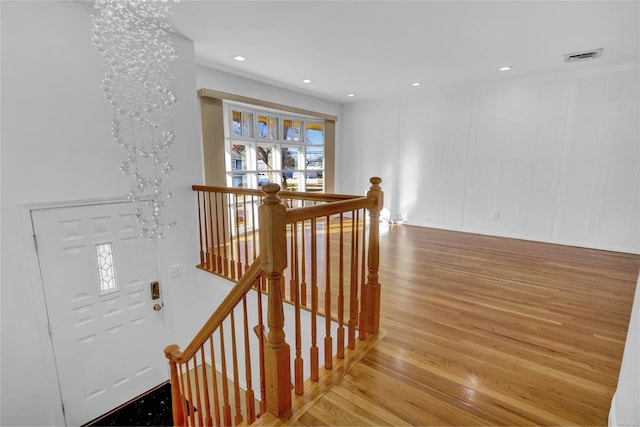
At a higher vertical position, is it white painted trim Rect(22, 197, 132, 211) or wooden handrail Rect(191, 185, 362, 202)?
wooden handrail Rect(191, 185, 362, 202)

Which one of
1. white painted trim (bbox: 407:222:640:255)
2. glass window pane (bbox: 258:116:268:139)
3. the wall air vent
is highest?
the wall air vent

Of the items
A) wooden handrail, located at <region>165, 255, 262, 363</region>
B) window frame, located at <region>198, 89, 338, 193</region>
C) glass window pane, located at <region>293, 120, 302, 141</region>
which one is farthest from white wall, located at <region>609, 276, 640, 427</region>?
glass window pane, located at <region>293, 120, 302, 141</region>

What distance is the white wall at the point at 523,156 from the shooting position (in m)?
4.17

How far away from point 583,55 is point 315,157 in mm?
4482

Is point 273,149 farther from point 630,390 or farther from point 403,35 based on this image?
point 630,390

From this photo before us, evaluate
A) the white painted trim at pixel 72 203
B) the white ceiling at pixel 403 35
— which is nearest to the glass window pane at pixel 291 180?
the white ceiling at pixel 403 35

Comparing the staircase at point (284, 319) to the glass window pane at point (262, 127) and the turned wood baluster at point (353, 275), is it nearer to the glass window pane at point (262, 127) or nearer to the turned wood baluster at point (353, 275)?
the turned wood baluster at point (353, 275)

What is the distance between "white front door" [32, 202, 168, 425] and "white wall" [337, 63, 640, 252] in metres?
4.80

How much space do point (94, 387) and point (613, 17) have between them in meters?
5.89

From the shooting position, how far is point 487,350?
2094 millimetres

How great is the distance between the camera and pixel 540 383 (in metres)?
1.79

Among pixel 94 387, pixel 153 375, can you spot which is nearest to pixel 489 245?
pixel 153 375

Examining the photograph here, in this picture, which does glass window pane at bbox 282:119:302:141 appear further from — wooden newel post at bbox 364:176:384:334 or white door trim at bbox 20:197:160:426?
wooden newel post at bbox 364:176:384:334

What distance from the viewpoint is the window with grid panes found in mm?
5141
